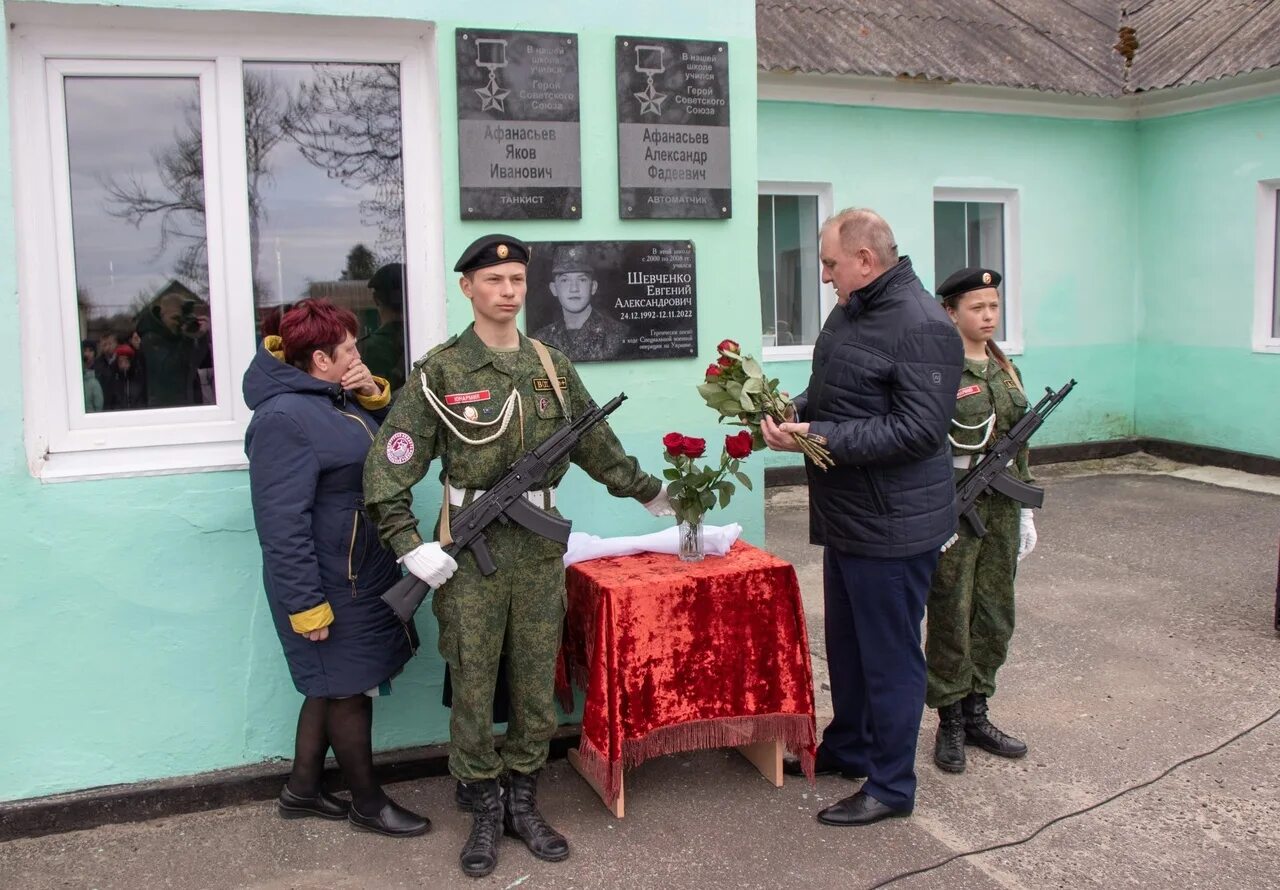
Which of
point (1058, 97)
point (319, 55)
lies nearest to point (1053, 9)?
point (1058, 97)

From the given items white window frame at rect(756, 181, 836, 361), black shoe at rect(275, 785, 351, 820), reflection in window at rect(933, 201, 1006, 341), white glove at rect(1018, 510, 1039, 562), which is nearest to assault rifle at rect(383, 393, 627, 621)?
black shoe at rect(275, 785, 351, 820)

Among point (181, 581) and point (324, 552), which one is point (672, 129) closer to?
point (324, 552)

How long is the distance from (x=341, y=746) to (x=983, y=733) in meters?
2.46

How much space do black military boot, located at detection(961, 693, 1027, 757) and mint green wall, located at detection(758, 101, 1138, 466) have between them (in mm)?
5314

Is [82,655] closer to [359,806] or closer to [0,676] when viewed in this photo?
[0,676]

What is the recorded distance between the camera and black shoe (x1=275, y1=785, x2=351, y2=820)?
3.89 m

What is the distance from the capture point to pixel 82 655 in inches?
153

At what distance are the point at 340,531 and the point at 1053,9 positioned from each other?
10710mm

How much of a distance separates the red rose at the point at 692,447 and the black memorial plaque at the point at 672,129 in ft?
3.24

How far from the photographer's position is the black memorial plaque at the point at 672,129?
434 centimetres

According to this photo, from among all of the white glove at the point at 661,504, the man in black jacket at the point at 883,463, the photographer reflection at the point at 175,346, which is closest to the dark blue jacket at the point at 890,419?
the man in black jacket at the point at 883,463

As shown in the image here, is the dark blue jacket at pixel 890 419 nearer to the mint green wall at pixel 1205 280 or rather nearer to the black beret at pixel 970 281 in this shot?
the black beret at pixel 970 281

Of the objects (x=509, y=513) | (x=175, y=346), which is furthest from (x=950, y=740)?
(x=175, y=346)

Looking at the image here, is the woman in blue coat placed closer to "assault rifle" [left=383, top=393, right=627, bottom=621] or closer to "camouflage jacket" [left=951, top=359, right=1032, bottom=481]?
→ "assault rifle" [left=383, top=393, right=627, bottom=621]
